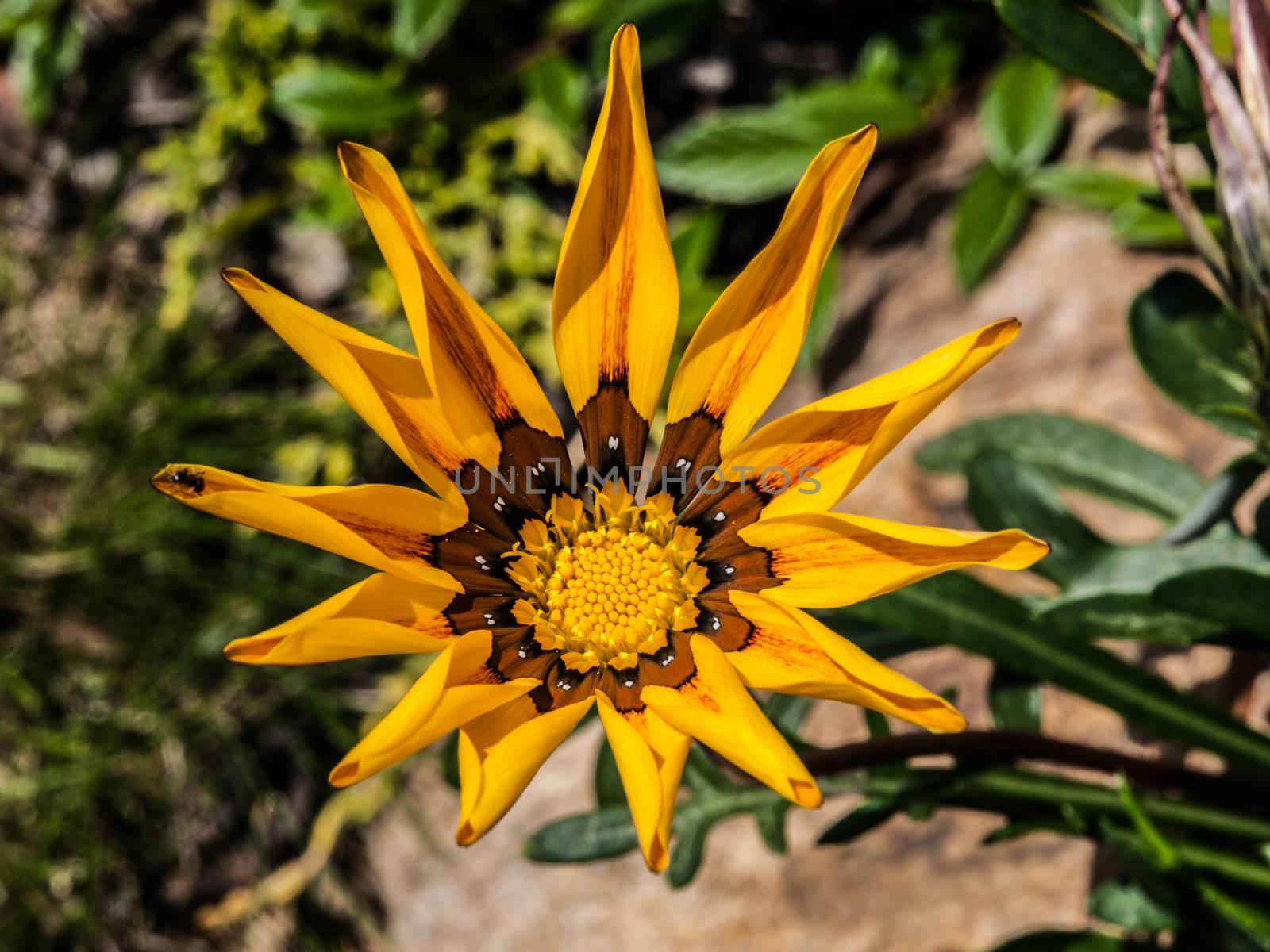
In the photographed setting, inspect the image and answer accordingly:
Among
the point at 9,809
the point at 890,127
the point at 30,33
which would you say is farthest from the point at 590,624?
the point at 30,33

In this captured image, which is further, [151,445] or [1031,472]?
[151,445]

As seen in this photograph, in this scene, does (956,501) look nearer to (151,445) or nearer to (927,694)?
(927,694)

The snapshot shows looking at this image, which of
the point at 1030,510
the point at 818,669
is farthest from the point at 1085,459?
the point at 818,669

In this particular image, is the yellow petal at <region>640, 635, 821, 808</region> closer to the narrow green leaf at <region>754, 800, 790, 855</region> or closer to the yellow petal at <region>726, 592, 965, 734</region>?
the yellow petal at <region>726, 592, 965, 734</region>

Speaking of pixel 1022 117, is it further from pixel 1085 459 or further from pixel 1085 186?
pixel 1085 459

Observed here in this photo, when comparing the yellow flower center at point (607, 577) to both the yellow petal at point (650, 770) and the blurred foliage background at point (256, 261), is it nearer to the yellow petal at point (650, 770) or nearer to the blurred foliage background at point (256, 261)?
the yellow petal at point (650, 770)
